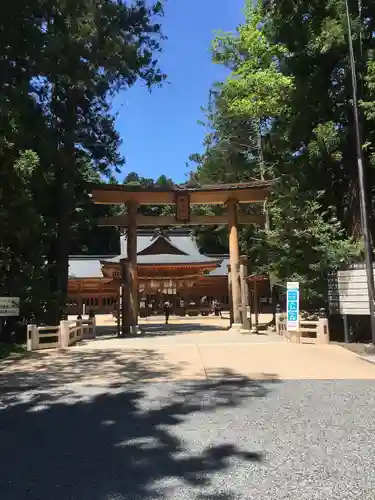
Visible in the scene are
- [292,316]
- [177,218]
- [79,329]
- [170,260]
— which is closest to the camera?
[292,316]

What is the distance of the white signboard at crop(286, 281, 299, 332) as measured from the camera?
1331cm

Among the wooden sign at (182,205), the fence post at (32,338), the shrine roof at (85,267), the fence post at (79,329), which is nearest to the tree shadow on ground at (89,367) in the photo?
the fence post at (32,338)

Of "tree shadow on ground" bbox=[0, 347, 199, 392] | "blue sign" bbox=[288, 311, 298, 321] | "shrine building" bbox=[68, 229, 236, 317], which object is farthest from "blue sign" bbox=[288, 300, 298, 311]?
"shrine building" bbox=[68, 229, 236, 317]

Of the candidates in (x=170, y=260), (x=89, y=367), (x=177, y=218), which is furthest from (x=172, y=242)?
(x=89, y=367)

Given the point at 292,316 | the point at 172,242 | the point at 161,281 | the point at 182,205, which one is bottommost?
the point at 292,316

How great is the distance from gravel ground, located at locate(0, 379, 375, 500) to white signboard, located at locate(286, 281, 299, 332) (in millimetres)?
5803

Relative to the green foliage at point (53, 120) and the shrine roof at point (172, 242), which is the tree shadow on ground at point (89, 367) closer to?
the green foliage at point (53, 120)

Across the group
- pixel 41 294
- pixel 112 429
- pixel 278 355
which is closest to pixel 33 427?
pixel 112 429

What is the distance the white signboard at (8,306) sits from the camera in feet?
42.3

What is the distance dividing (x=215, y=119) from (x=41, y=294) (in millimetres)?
23355

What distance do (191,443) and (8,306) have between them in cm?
955

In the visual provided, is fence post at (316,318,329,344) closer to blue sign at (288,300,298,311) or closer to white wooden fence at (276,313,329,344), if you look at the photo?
white wooden fence at (276,313,329,344)

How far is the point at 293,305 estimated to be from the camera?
43.8 feet

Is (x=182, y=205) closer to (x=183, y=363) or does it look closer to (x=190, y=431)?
(x=183, y=363)
